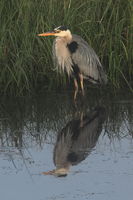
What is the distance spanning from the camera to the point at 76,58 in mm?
10523

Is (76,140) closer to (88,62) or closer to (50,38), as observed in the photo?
(88,62)

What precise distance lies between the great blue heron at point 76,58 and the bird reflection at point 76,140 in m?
1.21

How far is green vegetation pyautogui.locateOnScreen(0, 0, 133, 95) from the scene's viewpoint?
979 centimetres

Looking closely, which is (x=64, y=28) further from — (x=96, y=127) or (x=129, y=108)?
(x=96, y=127)

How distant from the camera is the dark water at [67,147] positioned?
5.95m

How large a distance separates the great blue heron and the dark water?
32 cm

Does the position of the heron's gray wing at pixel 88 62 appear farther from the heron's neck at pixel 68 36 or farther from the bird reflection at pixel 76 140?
the bird reflection at pixel 76 140

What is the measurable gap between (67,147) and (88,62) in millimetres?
3222

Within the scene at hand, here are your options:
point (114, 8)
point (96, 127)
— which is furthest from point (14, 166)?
point (114, 8)

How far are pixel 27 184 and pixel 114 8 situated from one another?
16.0ft

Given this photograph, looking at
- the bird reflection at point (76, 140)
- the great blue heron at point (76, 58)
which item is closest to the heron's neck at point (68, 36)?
the great blue heron at point (76, 58)

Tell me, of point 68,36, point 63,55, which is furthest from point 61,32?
point 63,55

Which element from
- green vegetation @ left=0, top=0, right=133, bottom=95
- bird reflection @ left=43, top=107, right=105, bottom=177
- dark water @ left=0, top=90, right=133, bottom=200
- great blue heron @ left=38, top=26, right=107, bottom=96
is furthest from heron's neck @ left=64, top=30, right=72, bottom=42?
bird reflection @ left=43, top=107, right=105, bottom=177

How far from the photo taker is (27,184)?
608 centimetres
